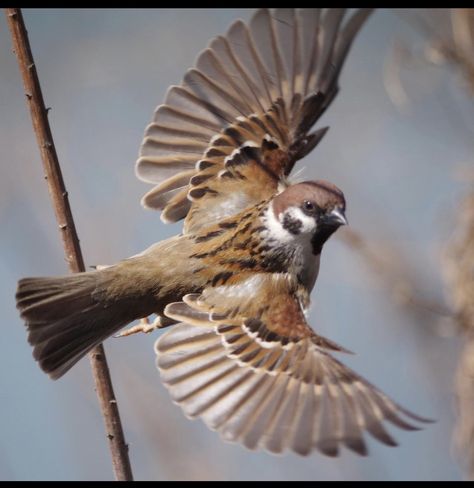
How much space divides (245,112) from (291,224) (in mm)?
706

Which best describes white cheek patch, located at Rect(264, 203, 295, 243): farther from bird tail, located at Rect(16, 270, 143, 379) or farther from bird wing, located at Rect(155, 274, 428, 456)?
bird tail, located at Rect(16, 270, 143, 379)

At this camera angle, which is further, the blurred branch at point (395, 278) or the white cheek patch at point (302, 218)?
the blurred branch at point (395, 278)

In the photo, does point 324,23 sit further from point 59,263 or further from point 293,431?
point 293,431

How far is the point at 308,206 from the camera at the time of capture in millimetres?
3152

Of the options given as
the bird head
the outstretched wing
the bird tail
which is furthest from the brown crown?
the bird tail

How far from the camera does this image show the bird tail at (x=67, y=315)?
295 centimetres

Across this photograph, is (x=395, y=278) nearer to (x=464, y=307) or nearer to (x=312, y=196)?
(x=464, y=307)

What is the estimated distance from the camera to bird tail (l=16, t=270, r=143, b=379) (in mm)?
2951

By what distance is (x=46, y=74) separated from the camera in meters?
3.89

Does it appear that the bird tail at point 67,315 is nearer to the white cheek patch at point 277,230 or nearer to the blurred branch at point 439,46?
the white cheek patch at point 277,230

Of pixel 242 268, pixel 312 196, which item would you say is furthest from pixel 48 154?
pixel 312 196

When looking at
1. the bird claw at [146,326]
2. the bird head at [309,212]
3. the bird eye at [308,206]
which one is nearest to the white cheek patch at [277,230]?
the bird head at [309,212]

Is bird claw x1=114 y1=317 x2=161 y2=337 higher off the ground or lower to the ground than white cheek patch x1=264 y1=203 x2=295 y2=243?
lower

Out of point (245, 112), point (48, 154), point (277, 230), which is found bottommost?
point (277, 230)
